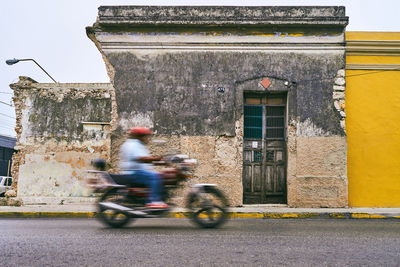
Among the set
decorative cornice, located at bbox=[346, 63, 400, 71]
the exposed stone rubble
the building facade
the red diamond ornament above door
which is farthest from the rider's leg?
the building facade

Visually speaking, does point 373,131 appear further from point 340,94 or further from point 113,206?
point 113,206

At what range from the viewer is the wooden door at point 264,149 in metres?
10.4

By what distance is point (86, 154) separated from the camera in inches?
428

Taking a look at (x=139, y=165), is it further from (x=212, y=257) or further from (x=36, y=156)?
(x=36, y=156)

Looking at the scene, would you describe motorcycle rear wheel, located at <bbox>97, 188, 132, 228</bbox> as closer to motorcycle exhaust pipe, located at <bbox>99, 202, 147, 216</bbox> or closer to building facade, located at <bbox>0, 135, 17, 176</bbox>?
motorcycle exhaust pipe, located at <bbox>99, 202, 147, 216</bbox>

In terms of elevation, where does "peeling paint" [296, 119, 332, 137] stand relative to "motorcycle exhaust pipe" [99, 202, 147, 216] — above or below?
above

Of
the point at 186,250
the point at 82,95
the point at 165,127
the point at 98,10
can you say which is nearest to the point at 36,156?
the point at 82,95

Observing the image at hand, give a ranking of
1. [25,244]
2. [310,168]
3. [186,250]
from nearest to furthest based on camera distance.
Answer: [186,250]
[25,244]
[310,168]

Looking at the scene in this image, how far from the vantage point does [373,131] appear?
10336 millimetres

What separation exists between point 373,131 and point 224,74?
4429 millimetres

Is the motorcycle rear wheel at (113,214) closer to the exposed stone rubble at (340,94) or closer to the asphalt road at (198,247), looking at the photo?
the asphalt road at (198,247)

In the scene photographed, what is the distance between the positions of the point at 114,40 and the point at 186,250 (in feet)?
26.6

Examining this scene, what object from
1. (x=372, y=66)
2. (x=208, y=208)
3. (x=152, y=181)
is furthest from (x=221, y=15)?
(x=208, y=208)

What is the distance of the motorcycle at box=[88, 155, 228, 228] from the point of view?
561cm
